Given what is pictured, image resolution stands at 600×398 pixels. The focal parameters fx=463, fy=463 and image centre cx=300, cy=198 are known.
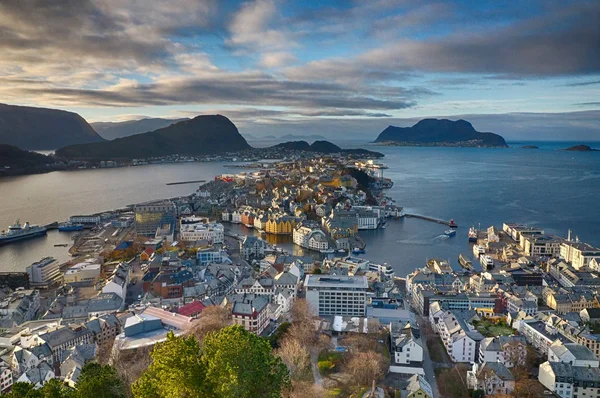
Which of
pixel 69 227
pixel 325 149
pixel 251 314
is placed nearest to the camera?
pixel 251 314

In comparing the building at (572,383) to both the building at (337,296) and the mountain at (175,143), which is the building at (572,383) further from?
the mountain at (175,143)

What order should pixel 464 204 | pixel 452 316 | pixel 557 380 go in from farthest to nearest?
pixel 464 204 < pixel 452 316 < pixel 557 380

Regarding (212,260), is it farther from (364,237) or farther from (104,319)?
(364,237)

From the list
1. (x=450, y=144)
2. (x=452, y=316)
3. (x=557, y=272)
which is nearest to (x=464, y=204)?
(x=557, y=272)

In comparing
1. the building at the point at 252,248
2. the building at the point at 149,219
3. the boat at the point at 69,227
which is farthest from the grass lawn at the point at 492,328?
the boat at the point at 69,227

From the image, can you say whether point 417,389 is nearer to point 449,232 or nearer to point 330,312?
point 330,312

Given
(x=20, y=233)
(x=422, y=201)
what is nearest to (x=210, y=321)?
(x=20, y=233)
